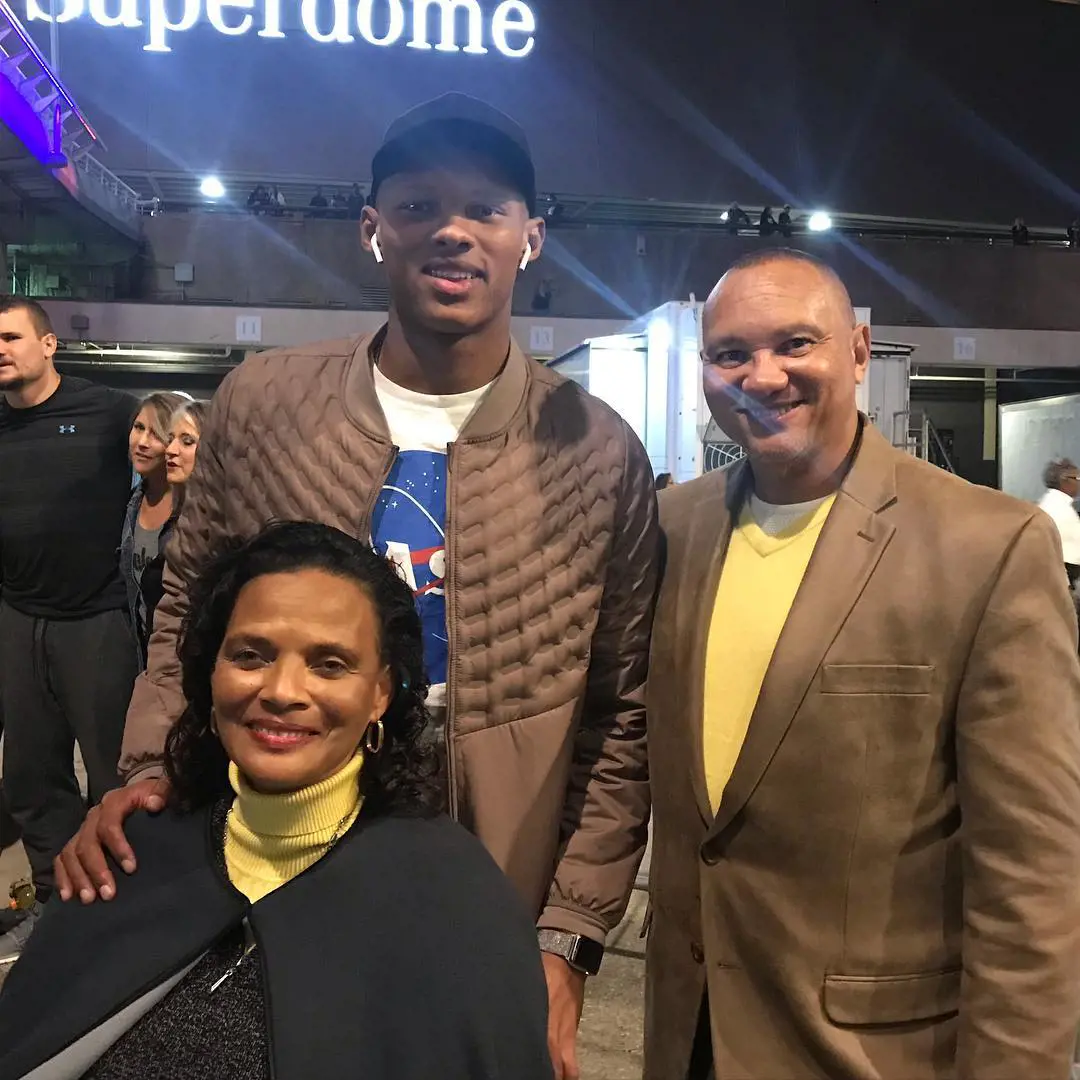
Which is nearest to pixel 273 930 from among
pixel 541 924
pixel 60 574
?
pixel 541 924

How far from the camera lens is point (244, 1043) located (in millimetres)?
1019

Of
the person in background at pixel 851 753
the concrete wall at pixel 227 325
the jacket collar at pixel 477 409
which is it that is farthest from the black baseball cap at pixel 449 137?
the concrete wall at pixel 227 325

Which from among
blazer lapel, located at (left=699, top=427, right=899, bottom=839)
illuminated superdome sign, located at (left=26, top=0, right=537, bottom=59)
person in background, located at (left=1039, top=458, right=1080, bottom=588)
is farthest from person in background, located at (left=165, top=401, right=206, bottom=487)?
illuminated superdome sign, located at (left=26, top=0, right=537, bottom=59)

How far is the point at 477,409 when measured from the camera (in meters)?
1.32

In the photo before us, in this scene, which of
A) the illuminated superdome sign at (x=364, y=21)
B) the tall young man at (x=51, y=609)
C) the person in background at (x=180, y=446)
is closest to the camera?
the tall young man at (x=51, y=609)

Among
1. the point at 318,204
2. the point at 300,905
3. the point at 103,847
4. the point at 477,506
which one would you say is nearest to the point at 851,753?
Result: the point at 477,506

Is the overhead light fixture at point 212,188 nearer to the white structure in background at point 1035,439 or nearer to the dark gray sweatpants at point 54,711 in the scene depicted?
the white structure in background at point 1035,439

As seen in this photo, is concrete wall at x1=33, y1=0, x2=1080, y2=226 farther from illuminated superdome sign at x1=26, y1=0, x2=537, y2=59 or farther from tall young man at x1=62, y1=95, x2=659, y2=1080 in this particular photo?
tall young man at x1=62, y1=95, x2=659, y2=1080

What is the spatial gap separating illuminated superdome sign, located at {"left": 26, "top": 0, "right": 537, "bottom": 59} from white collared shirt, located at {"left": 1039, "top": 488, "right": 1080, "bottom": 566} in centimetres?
848

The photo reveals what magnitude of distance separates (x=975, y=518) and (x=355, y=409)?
2.74ft

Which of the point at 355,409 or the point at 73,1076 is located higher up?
the point at 355,409

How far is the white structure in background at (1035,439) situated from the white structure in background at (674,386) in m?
2.45

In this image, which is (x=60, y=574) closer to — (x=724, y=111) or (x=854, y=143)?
(x=724, y=111)

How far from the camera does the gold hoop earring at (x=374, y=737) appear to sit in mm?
1141
